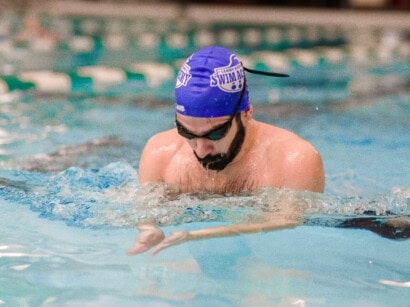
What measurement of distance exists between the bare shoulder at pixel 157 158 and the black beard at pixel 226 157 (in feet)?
0.79

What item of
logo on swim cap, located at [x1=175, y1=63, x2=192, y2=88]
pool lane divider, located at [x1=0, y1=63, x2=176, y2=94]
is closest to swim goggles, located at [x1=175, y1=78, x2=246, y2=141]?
logo on swim cap, located at [x1=175, y1=63, x2=192, y2=88]

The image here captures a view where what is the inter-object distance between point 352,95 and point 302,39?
4536 mm

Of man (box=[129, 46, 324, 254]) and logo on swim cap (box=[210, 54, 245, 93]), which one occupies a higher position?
logo on swim cap (box=[210, 54, 245, 93])

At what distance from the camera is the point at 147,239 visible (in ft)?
8.75

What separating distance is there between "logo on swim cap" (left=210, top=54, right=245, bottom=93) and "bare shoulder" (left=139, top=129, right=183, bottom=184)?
1.73 ft

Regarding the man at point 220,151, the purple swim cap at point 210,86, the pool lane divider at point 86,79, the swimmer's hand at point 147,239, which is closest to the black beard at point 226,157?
the man at point 220,151

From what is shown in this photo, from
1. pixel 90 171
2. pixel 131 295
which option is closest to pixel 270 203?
pixel 131 295

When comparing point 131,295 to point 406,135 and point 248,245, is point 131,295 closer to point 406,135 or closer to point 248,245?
point 248,245

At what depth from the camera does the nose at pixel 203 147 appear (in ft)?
9.55

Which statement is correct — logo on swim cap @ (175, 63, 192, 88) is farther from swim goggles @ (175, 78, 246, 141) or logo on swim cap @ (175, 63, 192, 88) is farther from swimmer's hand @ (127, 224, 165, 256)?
swimmer's hand @ (127, 224, 165, 256)

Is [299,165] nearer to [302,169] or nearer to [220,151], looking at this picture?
[302,169]

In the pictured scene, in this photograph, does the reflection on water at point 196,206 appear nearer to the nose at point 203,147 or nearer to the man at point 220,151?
the man at point 220,151

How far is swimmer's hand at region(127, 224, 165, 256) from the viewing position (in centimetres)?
267

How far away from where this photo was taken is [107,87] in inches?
303
